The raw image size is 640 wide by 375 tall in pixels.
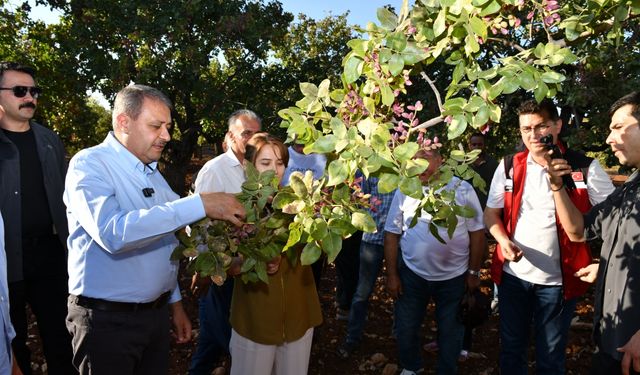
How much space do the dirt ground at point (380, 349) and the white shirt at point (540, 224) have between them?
1725 millimetres

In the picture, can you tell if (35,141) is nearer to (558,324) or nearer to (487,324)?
(558,324)

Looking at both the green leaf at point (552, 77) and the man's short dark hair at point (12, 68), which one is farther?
the man's short dark hair at point (12, 68)

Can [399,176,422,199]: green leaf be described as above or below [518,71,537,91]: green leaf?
below

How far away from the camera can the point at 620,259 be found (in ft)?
8.62

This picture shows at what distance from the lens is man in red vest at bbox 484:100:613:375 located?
3217mm

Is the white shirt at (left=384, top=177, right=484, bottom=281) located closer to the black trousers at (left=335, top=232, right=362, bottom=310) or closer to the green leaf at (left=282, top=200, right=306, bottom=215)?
the black trousers at (left=335, top=232, right=362, bottom=310)

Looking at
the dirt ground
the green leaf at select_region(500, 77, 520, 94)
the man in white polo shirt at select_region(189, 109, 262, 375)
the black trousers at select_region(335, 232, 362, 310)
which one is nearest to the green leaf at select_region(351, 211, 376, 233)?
the green leaf at select_region(500, 77, 520, 94)

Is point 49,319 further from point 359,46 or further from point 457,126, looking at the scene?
point 457,126

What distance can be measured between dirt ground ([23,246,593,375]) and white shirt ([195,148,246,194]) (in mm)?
1883

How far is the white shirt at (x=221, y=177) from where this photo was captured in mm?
4035

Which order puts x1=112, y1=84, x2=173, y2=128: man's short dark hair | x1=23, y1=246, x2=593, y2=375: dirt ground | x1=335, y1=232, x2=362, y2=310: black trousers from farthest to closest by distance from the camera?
x1=335, y1=232, x2=362, y2=310: black trousers
x1=23, y1=246, x2=593, y2=375: dirt ground
x1=112, y1=84, x2=173, y2=128: man's short dark hair

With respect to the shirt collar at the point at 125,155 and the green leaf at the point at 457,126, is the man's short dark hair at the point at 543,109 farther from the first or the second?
the shirt collar at the point at 125,155

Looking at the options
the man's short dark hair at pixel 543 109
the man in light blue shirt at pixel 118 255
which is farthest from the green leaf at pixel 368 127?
the man's short dark hair at pixel 543 109

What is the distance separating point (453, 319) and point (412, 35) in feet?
9.71
